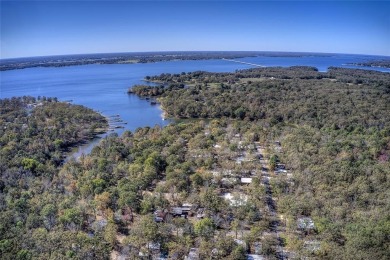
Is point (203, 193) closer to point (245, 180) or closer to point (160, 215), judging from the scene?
point (160, 215)

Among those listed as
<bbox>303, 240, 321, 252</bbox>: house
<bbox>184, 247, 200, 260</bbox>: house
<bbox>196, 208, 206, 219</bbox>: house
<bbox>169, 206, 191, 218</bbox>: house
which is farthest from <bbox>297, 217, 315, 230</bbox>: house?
<bbox>169, 206, 191, 218</bbox>: house

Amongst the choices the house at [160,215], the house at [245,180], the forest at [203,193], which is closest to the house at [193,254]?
the forest at [203,193]

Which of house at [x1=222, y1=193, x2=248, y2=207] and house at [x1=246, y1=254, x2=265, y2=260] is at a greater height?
house at [x1=222, y1=193, x2=248, y2=207]

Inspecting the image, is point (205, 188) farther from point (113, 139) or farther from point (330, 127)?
point (330, 127)

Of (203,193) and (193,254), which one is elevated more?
(203,193)

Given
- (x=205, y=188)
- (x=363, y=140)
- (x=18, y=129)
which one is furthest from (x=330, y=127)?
(x=18, y=129)

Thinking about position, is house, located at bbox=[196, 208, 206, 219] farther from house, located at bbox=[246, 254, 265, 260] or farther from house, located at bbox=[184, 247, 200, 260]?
house, located at bbox=[246, 254, 265, 260]

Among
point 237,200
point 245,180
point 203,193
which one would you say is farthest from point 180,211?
point 245,180

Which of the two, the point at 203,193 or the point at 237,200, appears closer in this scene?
the point at 237,200

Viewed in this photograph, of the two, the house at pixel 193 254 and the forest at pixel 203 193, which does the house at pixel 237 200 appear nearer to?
the forest at pixel 203 193
